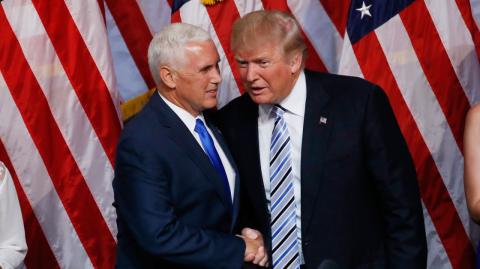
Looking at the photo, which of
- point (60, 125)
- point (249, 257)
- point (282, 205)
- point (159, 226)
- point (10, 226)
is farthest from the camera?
point (60, 125)

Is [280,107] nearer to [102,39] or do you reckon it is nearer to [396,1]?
[396,1]

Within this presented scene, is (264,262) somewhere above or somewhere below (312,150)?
below

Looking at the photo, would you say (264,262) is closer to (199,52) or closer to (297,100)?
(297,100)

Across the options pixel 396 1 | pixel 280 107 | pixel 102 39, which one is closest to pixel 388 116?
pixel 280 107

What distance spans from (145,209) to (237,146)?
505 mm

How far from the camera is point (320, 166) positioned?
10.8ft

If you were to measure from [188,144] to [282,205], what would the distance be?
40 centimetres

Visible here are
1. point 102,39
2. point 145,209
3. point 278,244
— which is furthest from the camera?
point 102,39

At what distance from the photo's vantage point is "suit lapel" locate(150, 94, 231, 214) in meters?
3.22

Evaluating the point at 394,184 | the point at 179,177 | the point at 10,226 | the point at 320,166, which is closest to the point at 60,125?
the point at 10,226

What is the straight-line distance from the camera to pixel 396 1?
4008 millimetres

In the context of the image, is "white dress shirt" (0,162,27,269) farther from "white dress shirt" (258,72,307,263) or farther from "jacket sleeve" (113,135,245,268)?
"white dress shirt" (258,72,307,263)

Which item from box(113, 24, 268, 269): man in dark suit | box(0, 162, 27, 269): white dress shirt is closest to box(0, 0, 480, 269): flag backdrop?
box(0, 162, 27, 269): white dress shirt

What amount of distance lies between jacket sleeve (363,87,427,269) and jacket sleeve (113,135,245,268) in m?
0.57
